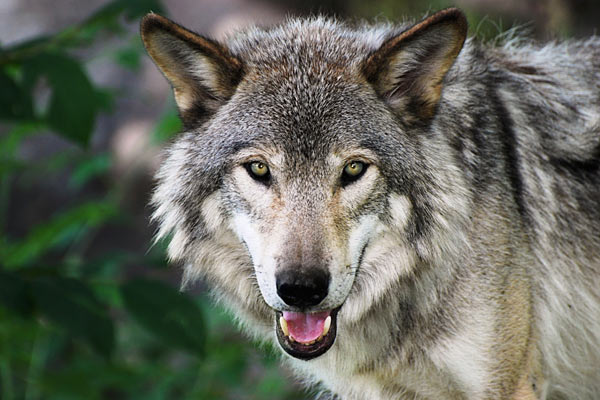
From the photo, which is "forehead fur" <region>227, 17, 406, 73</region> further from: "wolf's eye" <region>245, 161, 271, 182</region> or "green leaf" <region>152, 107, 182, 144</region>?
"green leaf" <region>152, 107, 182, 144</region>

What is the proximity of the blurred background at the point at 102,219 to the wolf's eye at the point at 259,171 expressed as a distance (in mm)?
672

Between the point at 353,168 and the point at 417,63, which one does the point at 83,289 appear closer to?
the point at 353,168

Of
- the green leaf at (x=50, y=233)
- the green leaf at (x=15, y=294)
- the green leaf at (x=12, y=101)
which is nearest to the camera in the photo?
the green leaf at (x=15, y=294)

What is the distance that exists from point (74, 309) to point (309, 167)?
1.07 meters

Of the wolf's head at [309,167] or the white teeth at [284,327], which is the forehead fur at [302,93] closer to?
the wolf's head at [309,167]

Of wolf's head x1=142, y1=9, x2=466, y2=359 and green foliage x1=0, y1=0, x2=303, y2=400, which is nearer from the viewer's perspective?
wolf's head x1=142, y1=9, x2=466, y2=359

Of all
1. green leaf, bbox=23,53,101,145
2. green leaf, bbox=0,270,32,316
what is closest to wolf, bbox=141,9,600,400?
green leaf, bbox=23,53,101,145

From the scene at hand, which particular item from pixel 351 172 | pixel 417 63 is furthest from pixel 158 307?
pixel 417 63

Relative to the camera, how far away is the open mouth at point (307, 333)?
3.10m

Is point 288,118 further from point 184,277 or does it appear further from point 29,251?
point 29,251

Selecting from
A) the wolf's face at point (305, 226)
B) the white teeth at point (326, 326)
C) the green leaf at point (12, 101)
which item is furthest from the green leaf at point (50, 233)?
the white teeth at point (326, 326)

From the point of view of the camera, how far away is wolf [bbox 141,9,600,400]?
10.2 feet

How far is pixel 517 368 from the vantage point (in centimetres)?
337

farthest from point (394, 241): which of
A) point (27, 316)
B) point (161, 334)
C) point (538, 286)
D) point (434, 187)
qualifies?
point (27, 316)
